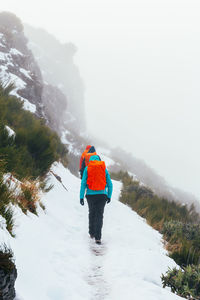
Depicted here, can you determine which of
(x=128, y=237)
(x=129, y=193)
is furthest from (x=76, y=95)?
(x=128, y=237)

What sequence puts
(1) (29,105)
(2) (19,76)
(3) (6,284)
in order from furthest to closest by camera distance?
(2) (19,76) < (1) (29,105) < (3) (6,284)

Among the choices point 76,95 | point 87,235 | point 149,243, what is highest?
point 76,95

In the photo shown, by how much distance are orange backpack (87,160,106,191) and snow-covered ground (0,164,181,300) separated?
1.04 metres

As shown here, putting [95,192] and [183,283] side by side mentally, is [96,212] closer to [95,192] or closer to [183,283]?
[95,192]

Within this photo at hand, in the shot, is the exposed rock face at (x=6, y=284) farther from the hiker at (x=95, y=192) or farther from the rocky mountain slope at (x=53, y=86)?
the rocky mountain slope at (x=53, y=86)

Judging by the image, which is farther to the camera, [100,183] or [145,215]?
[145,215]

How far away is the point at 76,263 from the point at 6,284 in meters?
1.93

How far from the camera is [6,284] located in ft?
5.46

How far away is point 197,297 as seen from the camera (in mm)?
3002

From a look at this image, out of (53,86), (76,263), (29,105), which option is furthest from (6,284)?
(53,86)

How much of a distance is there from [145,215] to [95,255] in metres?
5.44

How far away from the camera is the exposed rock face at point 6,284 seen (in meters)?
1.62

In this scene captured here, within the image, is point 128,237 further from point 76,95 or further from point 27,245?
point 76,95

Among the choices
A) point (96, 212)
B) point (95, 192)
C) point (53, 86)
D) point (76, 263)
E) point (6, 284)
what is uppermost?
point (53, 86)
